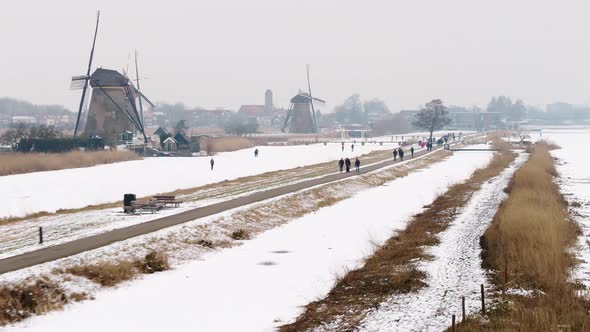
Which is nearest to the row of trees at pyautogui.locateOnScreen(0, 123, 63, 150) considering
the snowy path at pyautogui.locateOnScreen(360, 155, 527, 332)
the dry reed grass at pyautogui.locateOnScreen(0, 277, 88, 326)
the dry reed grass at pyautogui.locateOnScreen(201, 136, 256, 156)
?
the dry reed grass at pyautogui.locateOnScreen(201, 136, 256, 156)

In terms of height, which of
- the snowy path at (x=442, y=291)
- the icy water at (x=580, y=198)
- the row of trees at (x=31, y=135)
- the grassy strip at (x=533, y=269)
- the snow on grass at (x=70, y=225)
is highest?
the row of trees at (x=31, y=135)

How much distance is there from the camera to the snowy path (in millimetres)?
15969

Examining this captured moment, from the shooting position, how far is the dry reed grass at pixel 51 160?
69375 mm

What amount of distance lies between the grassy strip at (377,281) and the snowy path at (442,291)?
43cm

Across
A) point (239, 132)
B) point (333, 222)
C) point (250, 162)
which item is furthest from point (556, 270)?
point (239, 132)

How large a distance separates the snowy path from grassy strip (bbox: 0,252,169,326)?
27.8 feet

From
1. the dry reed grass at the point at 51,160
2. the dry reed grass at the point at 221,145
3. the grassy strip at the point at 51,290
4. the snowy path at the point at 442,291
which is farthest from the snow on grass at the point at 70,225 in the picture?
the dry reed grass at the point at 221,145

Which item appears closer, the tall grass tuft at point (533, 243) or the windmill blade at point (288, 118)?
the tall grass tuft at point (533, 243)

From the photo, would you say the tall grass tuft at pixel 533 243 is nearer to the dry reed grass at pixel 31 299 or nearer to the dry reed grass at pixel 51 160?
the dry reed grass at pixel 31 299

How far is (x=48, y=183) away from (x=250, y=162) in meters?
34.3

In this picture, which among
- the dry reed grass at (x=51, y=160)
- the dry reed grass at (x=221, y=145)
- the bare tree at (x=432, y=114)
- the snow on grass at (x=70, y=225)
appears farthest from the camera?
the bare tree at (x=432, y=114)

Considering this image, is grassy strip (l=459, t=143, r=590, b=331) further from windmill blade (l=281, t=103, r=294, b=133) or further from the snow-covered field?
windmill blade (l=281, t=103, r=294, b=133)

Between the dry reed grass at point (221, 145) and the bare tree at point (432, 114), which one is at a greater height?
the bare tree at point (432, 114)

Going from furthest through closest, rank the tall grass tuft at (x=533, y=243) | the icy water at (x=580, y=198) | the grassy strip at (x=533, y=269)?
the icy water at (x=580, y=198) → the tall grass tuft at (x=533, y=243) → the grassy strip at (x=533, y=269)
